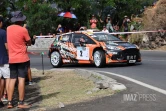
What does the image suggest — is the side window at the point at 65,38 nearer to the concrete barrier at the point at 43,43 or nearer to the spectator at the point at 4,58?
the spectator at the point at 4,58

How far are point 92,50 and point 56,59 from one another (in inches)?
81.3

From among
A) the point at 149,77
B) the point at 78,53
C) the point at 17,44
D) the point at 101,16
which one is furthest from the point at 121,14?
the point at 17,44

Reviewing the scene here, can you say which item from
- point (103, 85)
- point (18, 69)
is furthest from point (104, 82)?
point (18, 69)

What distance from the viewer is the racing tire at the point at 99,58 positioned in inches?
643

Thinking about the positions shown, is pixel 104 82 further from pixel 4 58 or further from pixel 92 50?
pixel 92 50

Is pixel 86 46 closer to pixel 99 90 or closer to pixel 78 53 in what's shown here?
pixel 78 53

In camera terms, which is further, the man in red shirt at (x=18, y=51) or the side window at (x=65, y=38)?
the side window at (x=65, y=38)

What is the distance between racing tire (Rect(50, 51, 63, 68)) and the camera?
1803 cm

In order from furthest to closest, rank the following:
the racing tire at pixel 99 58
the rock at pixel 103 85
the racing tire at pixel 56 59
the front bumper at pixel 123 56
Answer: the racing tire at pixel 56 59 < the racing tire at pixel 99 58 < the front bumper at pixel 123 56 < the rock at pixel 103 85

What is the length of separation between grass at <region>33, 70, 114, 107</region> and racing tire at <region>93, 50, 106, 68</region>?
2125 mm

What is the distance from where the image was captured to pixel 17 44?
8.43 metres

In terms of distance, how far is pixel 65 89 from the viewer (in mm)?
10797

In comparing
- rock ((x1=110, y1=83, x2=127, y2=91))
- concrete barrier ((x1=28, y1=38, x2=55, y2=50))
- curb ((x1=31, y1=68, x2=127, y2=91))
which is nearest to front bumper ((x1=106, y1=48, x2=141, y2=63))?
curb ((x1=31, y1=68, x2=127, y2=91))

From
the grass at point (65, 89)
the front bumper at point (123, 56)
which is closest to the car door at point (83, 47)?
the front bumper at point (123, 56)
